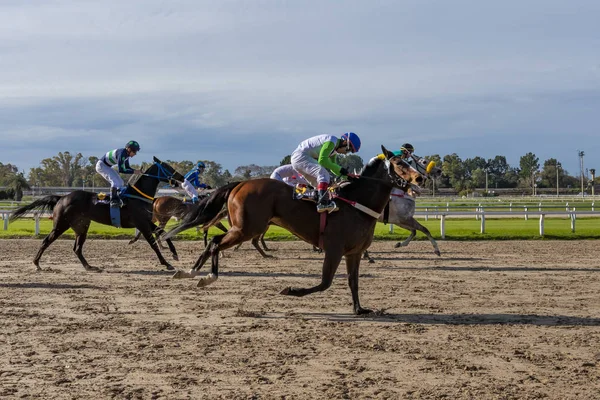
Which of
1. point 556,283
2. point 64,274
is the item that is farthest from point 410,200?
point 64,274

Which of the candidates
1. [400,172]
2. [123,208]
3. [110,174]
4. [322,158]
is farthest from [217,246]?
[110,174]

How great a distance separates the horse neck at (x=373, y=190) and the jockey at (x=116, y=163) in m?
6.49

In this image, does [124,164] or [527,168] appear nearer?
[124,164]

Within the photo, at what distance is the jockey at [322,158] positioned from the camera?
8.38 m

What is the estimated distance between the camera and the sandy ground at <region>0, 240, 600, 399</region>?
527cm

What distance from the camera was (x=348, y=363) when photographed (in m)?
5.96

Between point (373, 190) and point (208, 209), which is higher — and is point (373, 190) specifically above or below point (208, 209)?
above

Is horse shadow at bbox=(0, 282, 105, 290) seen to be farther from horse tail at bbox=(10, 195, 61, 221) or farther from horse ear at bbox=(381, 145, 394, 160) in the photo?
horse ear at bbox=(381, 145, 394, 160)

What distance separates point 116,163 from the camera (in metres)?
13.7

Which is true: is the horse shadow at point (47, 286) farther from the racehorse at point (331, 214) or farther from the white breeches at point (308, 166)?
the white breeches at point (308, 166)

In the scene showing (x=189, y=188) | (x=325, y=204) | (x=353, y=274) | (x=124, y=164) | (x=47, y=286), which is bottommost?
(x=47, y=286)

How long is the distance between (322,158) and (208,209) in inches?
72.7

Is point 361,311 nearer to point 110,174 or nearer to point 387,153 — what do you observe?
point 387,153

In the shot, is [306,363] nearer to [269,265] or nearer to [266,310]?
[266,310]
